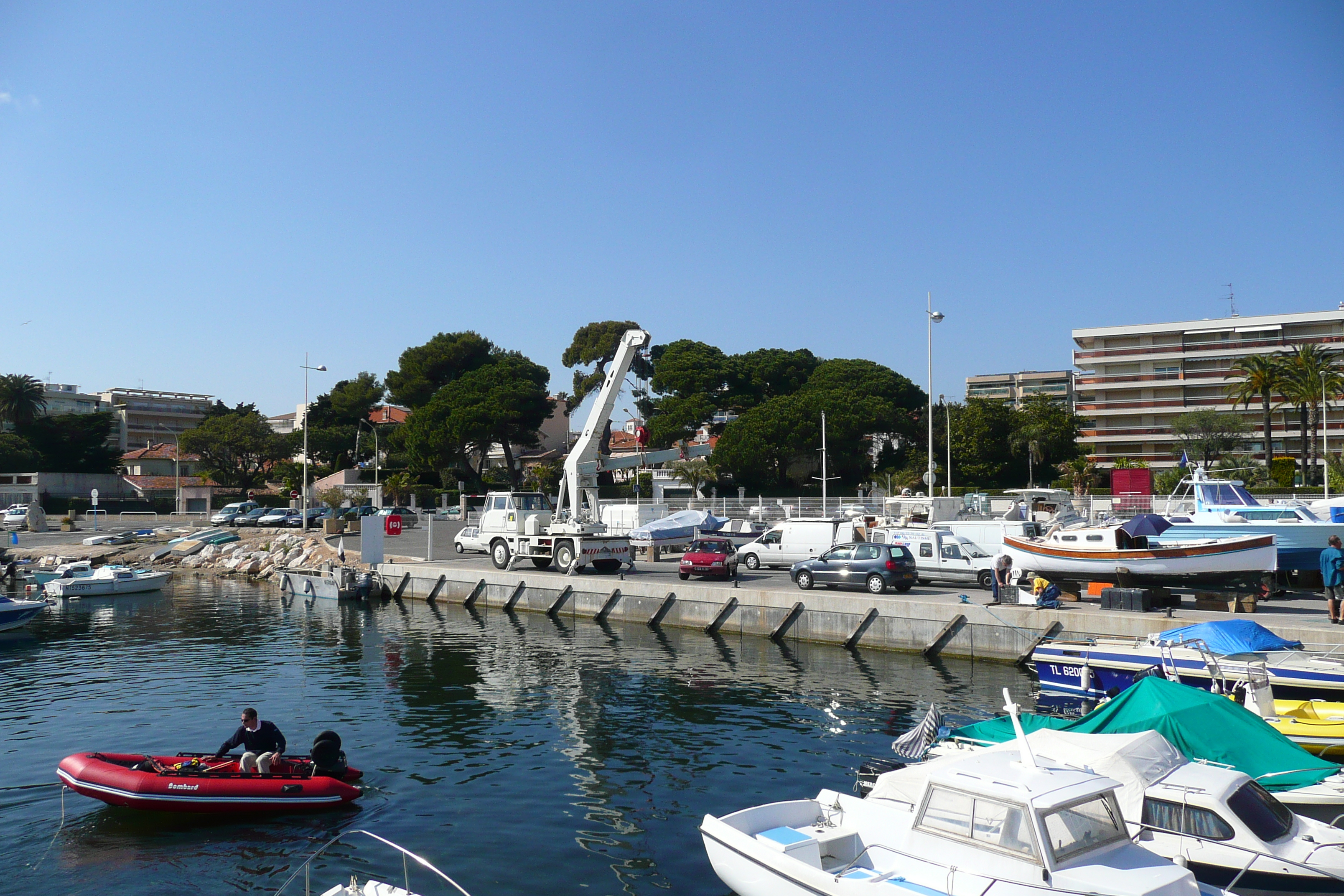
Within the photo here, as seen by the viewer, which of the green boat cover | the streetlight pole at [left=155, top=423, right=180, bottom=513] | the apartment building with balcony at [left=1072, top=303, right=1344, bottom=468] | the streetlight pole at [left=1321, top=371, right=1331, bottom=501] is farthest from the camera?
the streetlight pole at [left=155, top=423, right=180, bottom=513]

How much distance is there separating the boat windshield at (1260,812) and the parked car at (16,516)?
264 feet

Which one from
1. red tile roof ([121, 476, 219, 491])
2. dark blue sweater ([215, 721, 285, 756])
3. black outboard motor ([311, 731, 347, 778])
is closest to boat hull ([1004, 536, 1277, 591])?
black outboard motor ([311, 731, 347, 778])

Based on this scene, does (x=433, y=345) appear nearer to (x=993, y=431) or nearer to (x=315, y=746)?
(x=993, y=431)

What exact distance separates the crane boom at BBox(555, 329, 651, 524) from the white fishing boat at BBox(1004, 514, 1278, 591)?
51.4ft

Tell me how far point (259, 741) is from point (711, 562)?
19.9 m

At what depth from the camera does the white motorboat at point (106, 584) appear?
39.7m

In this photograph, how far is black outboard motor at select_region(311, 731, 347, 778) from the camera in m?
12.9

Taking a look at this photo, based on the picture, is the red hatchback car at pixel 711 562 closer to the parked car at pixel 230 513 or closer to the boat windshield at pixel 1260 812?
the boat windshield at pixel 1260 812

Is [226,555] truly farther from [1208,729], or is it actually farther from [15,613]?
[1208,729]

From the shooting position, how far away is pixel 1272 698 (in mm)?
14086

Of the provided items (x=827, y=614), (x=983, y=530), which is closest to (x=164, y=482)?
(x=983, y=530)

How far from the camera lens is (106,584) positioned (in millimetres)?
40531

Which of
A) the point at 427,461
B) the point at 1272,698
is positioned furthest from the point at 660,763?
the point at 427,461

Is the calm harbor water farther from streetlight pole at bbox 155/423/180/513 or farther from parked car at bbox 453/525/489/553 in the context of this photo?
streetlight pole at bbox 155/423/180/513
